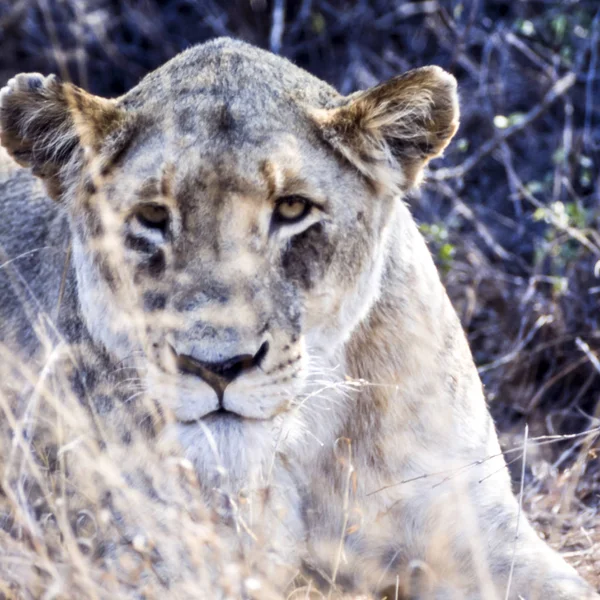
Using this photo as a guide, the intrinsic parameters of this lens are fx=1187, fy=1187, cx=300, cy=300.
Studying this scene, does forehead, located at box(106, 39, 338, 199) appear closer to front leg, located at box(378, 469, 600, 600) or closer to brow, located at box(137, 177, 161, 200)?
brow, located at box(137, 177, 161, 200)

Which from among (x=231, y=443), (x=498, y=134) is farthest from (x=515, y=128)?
(x=231, y=443)

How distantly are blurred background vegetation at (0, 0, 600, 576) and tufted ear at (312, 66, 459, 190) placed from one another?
0.98 metres

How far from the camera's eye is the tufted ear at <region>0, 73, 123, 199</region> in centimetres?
299

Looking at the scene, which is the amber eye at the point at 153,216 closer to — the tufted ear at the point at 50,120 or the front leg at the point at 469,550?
the tufted ear at the point at 50,120

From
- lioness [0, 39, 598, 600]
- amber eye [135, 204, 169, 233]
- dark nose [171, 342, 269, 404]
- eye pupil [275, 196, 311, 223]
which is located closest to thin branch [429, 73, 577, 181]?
lioness [0, 39, 598, 600]

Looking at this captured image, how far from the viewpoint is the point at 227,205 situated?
9.16 feet

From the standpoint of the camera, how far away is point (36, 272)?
392 cm

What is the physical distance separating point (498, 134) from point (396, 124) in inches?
115

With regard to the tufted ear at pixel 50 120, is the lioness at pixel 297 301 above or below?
below

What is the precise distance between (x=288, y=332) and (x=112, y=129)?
0.71m

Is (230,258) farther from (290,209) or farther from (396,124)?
(396,124)

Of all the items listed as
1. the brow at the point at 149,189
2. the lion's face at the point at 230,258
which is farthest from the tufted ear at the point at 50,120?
the brow at the point at 149,189

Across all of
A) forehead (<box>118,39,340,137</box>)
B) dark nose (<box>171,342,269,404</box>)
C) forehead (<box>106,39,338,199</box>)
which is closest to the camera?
dark nose (<box>171,342,269,404</box>)

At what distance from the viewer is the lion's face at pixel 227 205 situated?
8.84 feet
